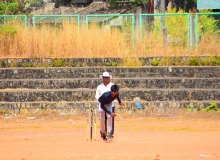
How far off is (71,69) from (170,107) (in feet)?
15.0

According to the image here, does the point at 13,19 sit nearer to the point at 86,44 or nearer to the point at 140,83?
the point at 86,44

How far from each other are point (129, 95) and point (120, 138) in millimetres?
6116

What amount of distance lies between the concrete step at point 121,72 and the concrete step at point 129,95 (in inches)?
72.7

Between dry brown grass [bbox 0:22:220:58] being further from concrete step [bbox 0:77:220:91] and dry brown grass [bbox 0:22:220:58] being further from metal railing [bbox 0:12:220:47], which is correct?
concrete step [bbox 0:77:220:91]

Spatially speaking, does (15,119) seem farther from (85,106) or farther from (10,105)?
(85,106)

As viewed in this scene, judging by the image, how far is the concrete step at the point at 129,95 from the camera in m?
22.1

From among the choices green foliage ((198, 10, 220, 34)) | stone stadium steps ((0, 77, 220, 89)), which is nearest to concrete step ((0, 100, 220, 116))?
stone stadium steps ((0, 77, 220, 89))

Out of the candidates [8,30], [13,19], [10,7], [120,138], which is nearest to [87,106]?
[120,138]

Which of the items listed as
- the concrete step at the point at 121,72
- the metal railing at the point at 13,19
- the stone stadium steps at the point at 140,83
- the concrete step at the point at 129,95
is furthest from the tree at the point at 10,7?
the concrete step at the point at 129,95

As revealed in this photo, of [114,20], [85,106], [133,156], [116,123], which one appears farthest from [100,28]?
[133,156]

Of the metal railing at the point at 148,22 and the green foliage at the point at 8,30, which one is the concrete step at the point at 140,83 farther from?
the green foliage at the point at 8,30

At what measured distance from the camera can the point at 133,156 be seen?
1312cm

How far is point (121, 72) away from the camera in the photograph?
24.1m

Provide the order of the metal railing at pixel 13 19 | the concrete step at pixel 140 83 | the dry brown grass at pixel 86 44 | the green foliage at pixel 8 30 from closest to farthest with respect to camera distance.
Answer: the concrete step at pixel 140 83 → the dry brown grass at pixel 86 44 → the green foliage at pixel 8 30 → the metal railing at pixel 13 19
